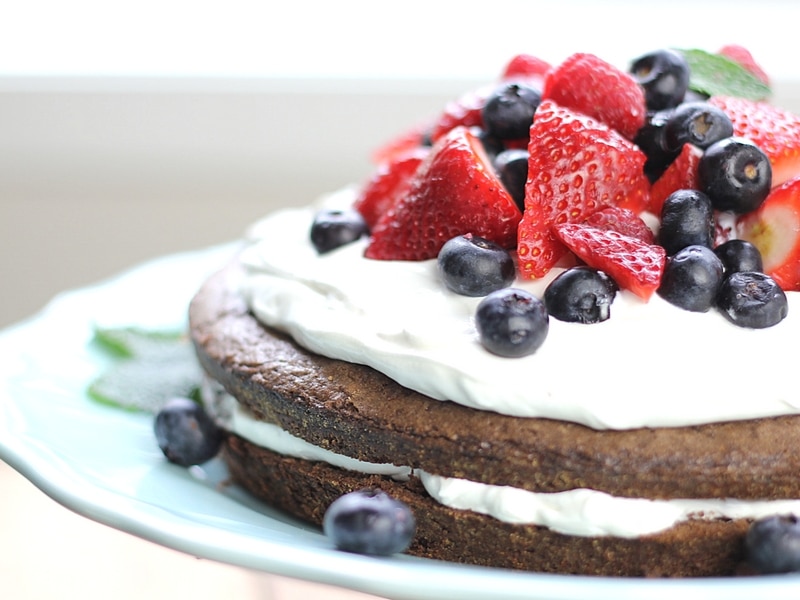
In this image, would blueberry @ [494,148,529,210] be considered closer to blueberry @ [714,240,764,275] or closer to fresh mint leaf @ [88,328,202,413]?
blueberry @ [714,240,764,275]

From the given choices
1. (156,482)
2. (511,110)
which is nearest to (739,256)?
(511,110)

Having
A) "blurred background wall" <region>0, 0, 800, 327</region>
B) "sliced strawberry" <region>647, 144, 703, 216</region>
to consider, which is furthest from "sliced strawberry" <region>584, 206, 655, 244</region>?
"blurred background wall" <region>0, 0, 800, 327</region>

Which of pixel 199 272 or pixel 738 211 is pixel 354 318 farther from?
pixel 199 272

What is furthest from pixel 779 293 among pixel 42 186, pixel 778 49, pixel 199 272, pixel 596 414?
pixel 42 186

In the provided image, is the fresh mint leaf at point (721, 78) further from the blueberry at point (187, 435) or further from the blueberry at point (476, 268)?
the blueberry at point (187, 435)

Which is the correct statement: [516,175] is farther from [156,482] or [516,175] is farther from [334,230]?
[156,482]
